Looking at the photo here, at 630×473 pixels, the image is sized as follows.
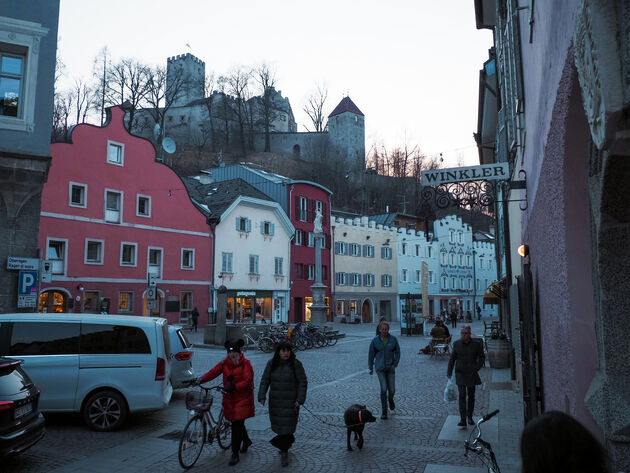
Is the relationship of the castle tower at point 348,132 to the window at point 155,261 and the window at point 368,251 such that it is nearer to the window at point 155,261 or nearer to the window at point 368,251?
the window at point 368,251

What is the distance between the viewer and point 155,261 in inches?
1426

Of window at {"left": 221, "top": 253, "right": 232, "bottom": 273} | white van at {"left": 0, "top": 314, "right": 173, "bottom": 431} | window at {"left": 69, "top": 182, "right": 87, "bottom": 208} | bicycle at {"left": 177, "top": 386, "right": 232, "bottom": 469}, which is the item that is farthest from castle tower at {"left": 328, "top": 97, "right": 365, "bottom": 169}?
bicycle at {"left": 177, "top": 386, "right": 232, "bottom": 469}

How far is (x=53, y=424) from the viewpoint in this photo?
30.9 ft

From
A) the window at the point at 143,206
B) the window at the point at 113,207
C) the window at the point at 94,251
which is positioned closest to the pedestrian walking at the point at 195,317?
the window at the point at 94,251

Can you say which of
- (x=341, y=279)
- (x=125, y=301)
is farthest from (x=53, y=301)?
(x=341, y=279)

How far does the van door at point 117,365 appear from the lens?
905 cm

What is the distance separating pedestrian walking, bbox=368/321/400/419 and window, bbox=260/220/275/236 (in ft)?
112

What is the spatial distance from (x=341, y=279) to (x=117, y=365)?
43.1m

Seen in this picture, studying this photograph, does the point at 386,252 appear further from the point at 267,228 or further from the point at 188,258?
the point at 188,258

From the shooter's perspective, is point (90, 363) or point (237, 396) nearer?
point (237, 396)

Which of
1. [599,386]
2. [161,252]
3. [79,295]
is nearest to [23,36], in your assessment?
[599,386]

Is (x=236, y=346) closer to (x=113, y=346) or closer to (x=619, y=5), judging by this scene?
(x=113, y=346)

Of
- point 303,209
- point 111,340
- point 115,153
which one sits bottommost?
point 111,340

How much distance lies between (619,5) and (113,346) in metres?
8.86
